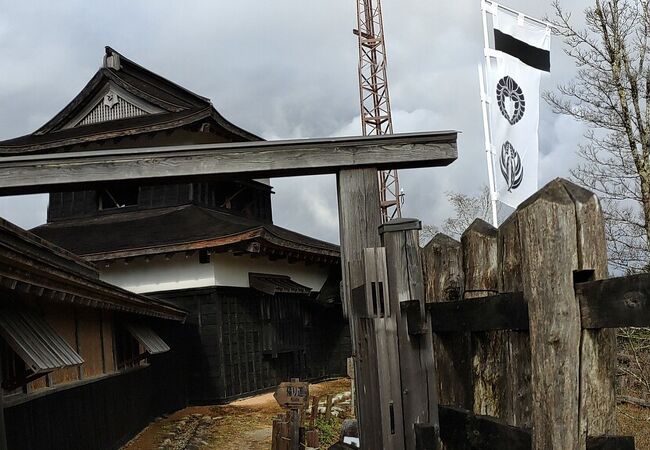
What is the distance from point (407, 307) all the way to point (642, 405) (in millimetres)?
7744

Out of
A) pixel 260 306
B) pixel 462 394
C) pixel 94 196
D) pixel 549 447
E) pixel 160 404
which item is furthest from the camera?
pixel 94 196

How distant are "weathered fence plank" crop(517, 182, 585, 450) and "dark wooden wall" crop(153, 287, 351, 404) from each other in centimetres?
1360

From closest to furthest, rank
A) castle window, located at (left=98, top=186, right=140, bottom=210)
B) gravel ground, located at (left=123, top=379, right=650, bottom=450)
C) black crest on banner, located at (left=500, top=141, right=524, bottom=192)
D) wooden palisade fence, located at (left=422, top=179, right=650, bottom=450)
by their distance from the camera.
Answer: wooden palisade fence, located at (left=422, top=179, right=650, bottom=450) → black crest on banner, located at (left=500, top=141, right=524, bottom=192) → gravel ground, located at (left=123, top=379, right=650, bottom=450) → castle window, located at (left=98, top=186, right=140, bottom=210)

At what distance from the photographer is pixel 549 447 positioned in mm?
1851

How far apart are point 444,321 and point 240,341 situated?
529 inches

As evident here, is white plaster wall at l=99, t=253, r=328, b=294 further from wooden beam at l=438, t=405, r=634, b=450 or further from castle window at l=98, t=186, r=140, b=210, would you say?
wooden beam at l=438, t=405, r=634, b=450

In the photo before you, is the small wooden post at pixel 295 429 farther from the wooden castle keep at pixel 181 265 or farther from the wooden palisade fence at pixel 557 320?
the wooden palisade fence at pixel 557 320

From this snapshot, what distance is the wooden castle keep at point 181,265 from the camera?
13070 mm

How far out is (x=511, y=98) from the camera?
29.1ft

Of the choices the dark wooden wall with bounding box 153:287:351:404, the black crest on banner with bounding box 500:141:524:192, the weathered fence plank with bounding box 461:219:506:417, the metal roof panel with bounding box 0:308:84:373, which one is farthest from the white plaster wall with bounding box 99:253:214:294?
the weathered fence plank with bounding box 461:219:506:417

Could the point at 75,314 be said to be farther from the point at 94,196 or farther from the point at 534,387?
the point at 94,196

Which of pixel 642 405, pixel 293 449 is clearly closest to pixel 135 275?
pixel 293 449

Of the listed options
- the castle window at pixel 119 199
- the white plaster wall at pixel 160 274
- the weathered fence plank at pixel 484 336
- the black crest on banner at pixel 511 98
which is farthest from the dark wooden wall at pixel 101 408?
the black crest on banner at pixel 511 98

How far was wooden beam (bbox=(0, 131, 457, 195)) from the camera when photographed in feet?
11.9
